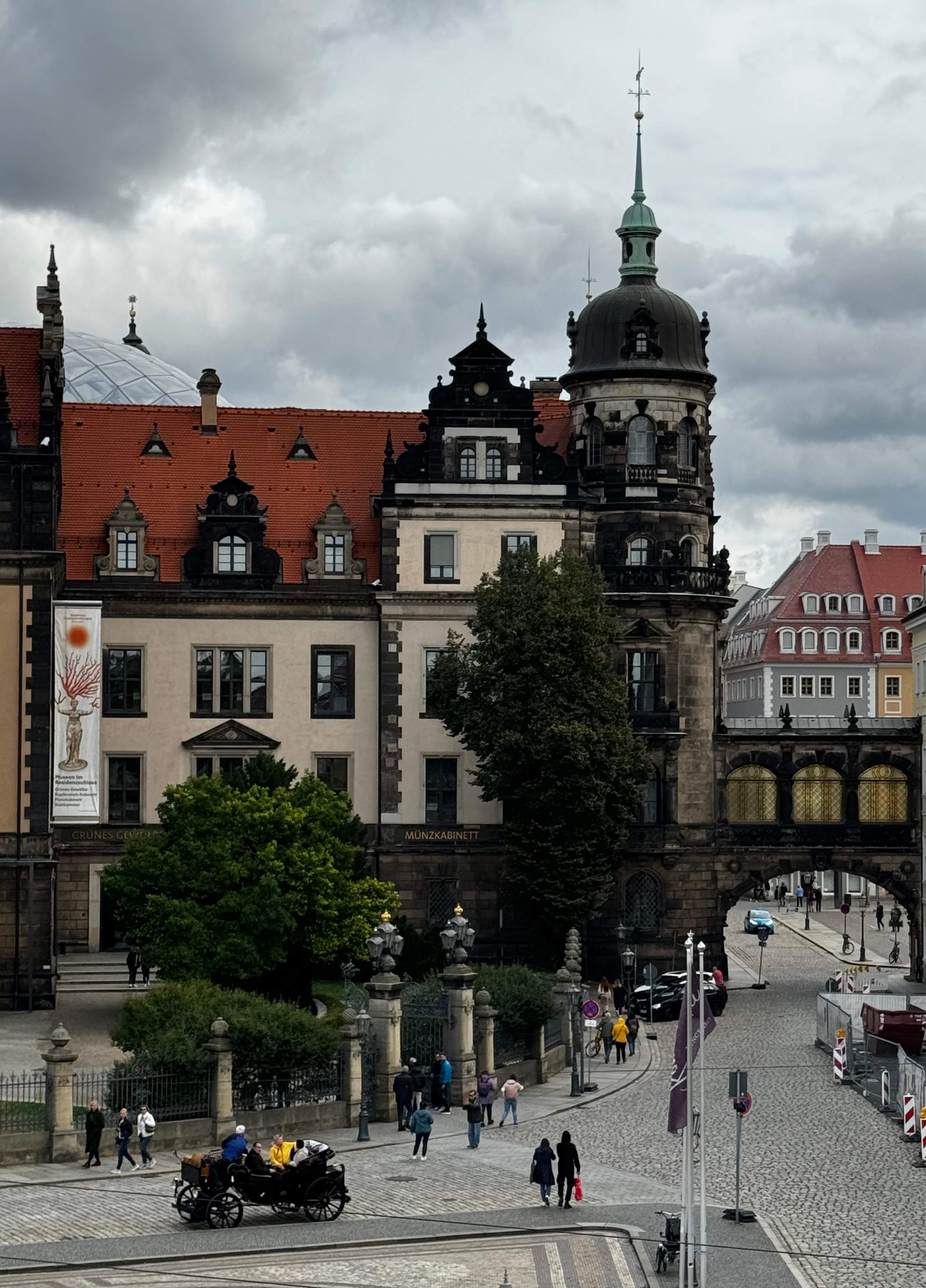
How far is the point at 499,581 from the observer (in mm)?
79625

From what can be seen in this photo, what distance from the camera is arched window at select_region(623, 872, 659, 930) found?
3310 inches

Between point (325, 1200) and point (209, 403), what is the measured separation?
49263 millimetres

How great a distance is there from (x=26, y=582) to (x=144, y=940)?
1226 centimetres

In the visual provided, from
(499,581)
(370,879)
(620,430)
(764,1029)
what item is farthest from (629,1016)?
(620,430)

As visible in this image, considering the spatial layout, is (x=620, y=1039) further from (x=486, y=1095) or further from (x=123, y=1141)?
(x=123, y=1141)

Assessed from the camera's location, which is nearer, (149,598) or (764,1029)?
(764,1029)

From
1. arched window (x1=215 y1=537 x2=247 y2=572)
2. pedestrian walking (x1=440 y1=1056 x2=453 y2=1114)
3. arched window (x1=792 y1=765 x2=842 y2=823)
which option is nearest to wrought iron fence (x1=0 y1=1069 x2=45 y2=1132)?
pedestrian walking (x1=440 y1=1056 x2=453 y2=1114)

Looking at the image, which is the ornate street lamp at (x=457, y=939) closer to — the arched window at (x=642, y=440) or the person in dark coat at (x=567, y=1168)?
the person in dark coat at (x=567, y=1168)

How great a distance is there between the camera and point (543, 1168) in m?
43.7

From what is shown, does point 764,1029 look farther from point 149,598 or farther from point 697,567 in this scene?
point 149,598

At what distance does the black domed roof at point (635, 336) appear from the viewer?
283 feet

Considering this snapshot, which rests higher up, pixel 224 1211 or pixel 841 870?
pixel 841 870

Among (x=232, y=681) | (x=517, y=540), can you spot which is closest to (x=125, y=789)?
(x=232, y=681)

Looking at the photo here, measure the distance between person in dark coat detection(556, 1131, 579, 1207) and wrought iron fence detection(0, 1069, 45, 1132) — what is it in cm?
1150
